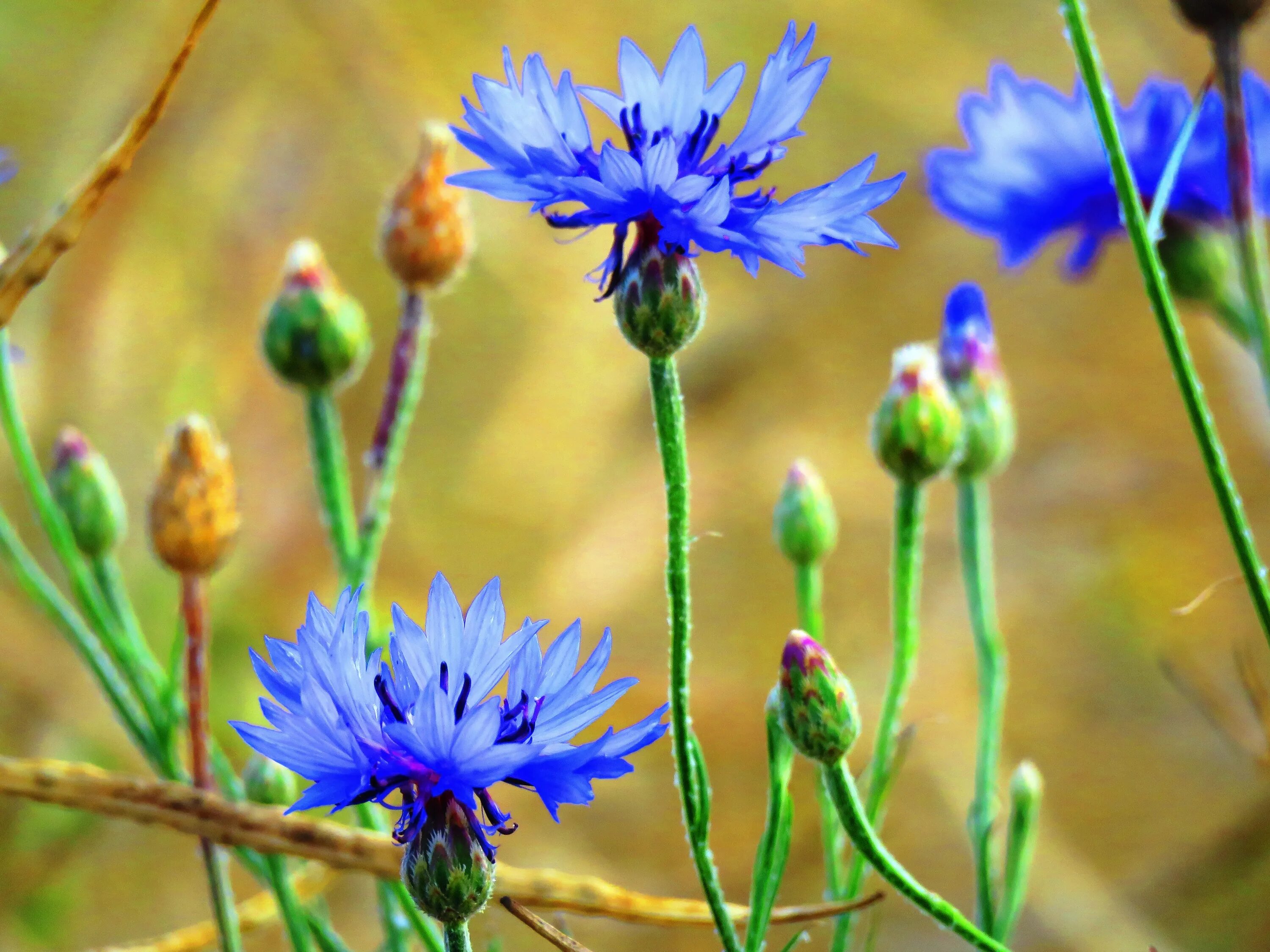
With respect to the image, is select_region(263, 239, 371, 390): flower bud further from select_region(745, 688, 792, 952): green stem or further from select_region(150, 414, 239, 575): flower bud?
select_region(745, 688, 792, 952): green stem

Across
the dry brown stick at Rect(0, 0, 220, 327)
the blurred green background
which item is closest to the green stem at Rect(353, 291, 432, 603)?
the dry brown stick at Rect(0, 0, 220, 327)

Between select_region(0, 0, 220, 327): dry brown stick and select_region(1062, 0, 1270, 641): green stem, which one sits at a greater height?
select_region(0, 0, 220, 327): dry brown stick

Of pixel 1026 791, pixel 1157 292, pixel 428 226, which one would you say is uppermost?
pixel 428 226

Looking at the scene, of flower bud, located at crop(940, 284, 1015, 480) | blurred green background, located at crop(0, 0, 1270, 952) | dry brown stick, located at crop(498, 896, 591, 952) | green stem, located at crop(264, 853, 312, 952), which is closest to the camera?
dry brown stick, located at crop(498, 896, 591, 952)

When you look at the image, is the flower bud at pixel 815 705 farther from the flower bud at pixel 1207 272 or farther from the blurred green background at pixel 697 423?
the blurred green background at pixel 697 423

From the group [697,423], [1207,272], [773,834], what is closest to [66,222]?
[773,834]

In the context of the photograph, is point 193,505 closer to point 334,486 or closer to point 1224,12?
point 334,486

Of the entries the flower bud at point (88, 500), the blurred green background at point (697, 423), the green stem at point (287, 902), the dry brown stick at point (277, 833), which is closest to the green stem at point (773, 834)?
the dry brown stick at point (277, 833)
